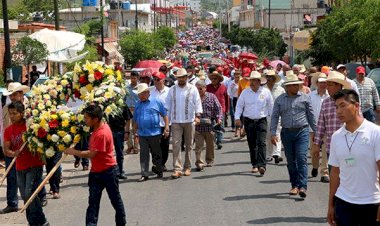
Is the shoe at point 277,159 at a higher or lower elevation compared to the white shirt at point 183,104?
lower

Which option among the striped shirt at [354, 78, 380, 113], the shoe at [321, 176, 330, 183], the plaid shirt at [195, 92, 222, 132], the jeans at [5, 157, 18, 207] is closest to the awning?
the plaid shirt at [195, 92, 222, 132]

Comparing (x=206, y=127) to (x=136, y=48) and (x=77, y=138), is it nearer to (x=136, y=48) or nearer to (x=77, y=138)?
(x=77, y=138)

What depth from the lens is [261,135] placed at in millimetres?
→ 14258

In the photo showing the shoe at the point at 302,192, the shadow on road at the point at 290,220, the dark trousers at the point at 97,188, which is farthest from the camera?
the shoe at the point at 302,192

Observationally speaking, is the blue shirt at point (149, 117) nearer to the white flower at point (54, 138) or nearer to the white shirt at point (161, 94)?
the white shirt at point (161, 94)

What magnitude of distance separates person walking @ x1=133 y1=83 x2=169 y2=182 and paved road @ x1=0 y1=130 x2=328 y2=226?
44 centimetres

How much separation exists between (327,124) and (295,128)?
1428mm

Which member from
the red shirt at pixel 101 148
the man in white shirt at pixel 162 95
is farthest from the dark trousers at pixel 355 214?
the man in white shirt at pixel 162 95

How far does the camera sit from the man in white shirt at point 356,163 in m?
6.59

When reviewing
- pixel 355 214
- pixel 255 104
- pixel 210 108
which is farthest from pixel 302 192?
pixel 355 214

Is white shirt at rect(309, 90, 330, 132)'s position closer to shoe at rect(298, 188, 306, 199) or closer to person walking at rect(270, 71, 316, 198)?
person walking at rect(270, 71, 316, 198)

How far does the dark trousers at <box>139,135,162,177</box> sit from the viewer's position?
46.2ft

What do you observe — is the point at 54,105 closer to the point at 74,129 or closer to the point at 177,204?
the point at 74,129

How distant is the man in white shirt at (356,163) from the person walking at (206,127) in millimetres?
8390
